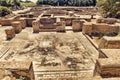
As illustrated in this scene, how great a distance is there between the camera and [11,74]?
498cm

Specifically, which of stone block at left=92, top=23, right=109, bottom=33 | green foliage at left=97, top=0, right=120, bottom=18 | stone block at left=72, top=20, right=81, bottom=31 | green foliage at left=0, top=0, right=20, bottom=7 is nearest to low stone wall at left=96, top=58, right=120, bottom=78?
stone block at left=92, top=23, right=109, bottom=33

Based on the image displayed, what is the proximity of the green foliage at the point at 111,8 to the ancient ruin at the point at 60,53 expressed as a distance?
4.70 m

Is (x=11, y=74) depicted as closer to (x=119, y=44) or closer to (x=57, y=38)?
(x=119, y=44)

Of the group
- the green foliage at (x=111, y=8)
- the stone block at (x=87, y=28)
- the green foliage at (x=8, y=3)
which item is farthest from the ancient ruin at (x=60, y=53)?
the green foliage at (x=8, y=3)

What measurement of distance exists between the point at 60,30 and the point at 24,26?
403 cm

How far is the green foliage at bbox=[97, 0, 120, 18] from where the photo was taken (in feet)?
65.8

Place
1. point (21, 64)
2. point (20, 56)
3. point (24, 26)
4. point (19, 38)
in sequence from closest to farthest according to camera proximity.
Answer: point (21, 64) → point (20, 56) → point (19, 38) → point (24, 26)

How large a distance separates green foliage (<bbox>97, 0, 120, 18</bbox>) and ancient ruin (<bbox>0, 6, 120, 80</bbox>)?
15.4 feet

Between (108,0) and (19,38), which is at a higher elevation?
(108,0)

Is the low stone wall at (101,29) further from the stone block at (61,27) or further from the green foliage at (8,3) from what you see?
the green foliage at (8,3)

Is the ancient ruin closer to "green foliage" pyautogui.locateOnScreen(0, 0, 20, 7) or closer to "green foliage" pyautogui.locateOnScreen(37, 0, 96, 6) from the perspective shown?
"green foliage" pyautogui.locateOnScreen(0, 0, 20, 7)

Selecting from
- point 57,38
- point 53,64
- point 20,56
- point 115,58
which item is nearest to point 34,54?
point 20,56

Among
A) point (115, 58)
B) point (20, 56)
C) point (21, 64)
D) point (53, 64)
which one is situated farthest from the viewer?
point (20, 56)

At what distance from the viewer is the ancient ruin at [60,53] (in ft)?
16.8
